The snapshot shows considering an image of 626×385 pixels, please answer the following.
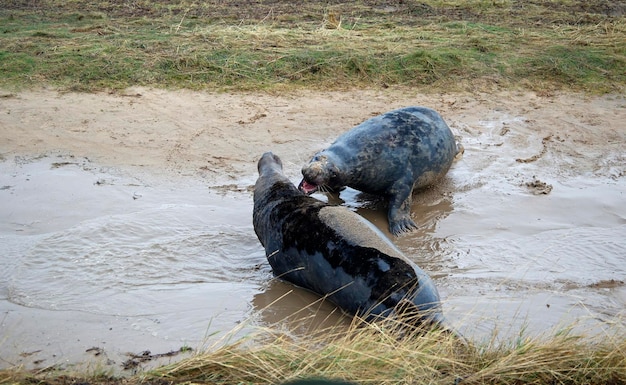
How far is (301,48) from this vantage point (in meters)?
10.2

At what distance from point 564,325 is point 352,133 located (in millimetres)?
2699

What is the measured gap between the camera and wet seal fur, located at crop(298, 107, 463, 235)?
6.11 meters

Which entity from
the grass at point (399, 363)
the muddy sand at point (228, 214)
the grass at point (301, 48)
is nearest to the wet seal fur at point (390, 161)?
the muddy sand at point (228, 214)

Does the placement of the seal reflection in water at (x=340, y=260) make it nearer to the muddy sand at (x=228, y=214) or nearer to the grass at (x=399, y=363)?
the muddy sand at (x=228, y=214)

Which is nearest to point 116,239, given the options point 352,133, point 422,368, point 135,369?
point 135,369

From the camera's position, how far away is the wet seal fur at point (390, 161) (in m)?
6.11

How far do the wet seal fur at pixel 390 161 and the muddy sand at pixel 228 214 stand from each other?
8.5 inches

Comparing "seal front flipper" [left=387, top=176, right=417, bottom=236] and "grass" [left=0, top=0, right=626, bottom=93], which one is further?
"grass" [left=0, top=0, right=626, bottom=93]

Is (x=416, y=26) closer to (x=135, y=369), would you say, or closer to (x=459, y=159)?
(x=459, y=159)

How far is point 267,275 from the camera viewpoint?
517cm

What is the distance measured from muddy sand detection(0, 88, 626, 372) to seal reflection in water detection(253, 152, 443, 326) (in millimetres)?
174

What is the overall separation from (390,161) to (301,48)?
430cm

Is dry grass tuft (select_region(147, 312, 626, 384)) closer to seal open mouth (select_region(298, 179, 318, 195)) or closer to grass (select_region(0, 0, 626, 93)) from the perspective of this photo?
seal open mouth (select_region(298, 179, 318, 195))

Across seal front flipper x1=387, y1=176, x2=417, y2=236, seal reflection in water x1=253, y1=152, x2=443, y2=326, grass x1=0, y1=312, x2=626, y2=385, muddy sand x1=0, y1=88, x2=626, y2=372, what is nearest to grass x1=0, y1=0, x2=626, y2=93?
muddy sand x1=0, y1=88, x2=626, y2=372
